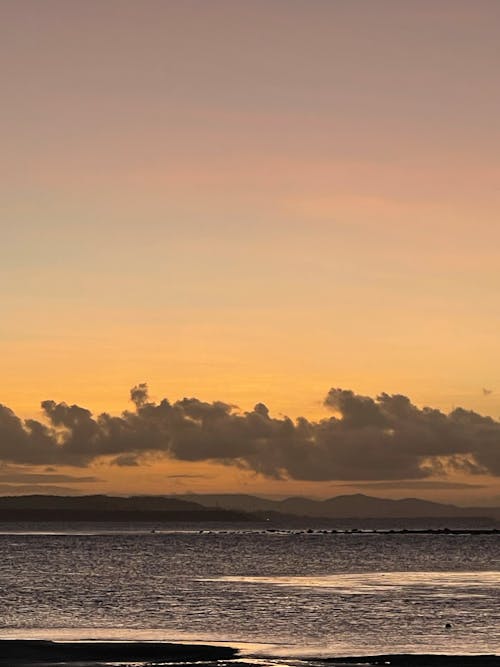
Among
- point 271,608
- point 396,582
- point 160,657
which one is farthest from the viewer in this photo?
point 396,582

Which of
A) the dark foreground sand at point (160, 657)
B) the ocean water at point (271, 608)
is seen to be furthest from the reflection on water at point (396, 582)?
the dark foreground sand at point (160, 657)

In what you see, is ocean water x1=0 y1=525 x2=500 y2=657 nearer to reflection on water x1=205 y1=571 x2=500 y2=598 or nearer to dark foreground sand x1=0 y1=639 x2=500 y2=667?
reflection on water x1=205 y1=571 x2=500 y2=598

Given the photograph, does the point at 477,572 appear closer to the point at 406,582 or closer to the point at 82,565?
the point at 406,582

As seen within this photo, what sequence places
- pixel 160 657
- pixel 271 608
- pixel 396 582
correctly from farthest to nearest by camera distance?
pixel 396 582 < pixel 271 608 < pixel 160 657

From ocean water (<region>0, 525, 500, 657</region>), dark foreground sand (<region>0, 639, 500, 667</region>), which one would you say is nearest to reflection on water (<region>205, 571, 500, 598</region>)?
ocean water (<region>0, 525, 500, 657</region>)

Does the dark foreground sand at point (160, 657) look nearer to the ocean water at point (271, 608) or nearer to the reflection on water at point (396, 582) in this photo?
the ocean water at point (271, 608)

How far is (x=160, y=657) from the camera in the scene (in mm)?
66250

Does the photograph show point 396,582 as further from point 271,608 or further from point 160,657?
point 160,657

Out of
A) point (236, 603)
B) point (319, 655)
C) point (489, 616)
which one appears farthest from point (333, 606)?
point (319, 655)

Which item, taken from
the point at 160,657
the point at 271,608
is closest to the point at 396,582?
the point at 271,608

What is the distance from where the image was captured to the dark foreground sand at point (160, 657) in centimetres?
6400

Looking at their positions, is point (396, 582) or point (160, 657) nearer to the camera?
point (160, 657)

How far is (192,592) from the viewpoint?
123 m

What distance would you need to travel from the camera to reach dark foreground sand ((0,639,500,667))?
210 feet
